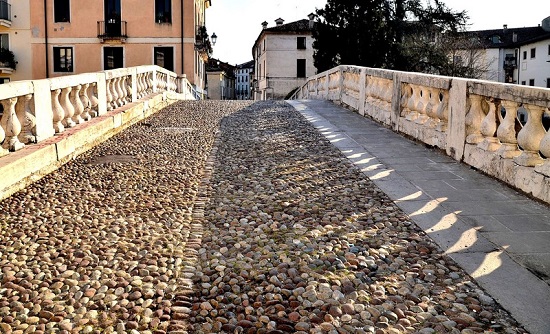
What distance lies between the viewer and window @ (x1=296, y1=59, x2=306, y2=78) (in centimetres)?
5784

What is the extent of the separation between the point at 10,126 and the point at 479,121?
5247mm

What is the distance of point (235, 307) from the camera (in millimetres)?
3344

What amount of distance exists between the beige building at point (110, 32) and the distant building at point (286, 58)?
21909 millimetres

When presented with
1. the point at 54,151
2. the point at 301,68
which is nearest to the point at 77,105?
the point at 54,151

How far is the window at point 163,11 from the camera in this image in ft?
118

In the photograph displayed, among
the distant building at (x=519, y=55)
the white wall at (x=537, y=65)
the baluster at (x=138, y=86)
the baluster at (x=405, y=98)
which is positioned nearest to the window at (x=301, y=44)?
the distant building at (x=519, y=55)

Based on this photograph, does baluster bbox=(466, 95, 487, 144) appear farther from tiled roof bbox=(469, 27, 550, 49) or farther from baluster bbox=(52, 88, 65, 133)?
tiled roof bbox=(469, 27, 550, 49)

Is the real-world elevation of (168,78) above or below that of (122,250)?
above

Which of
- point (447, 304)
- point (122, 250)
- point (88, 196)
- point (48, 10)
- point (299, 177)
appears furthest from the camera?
Result: point (48, 10)

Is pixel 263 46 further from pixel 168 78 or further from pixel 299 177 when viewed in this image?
pixel 299 177

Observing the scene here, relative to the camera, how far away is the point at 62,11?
118ft

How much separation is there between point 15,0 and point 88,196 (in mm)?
34753

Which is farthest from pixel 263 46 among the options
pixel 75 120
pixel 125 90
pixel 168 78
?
pixel 75 120

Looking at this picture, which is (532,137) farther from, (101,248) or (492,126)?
(101,248)
